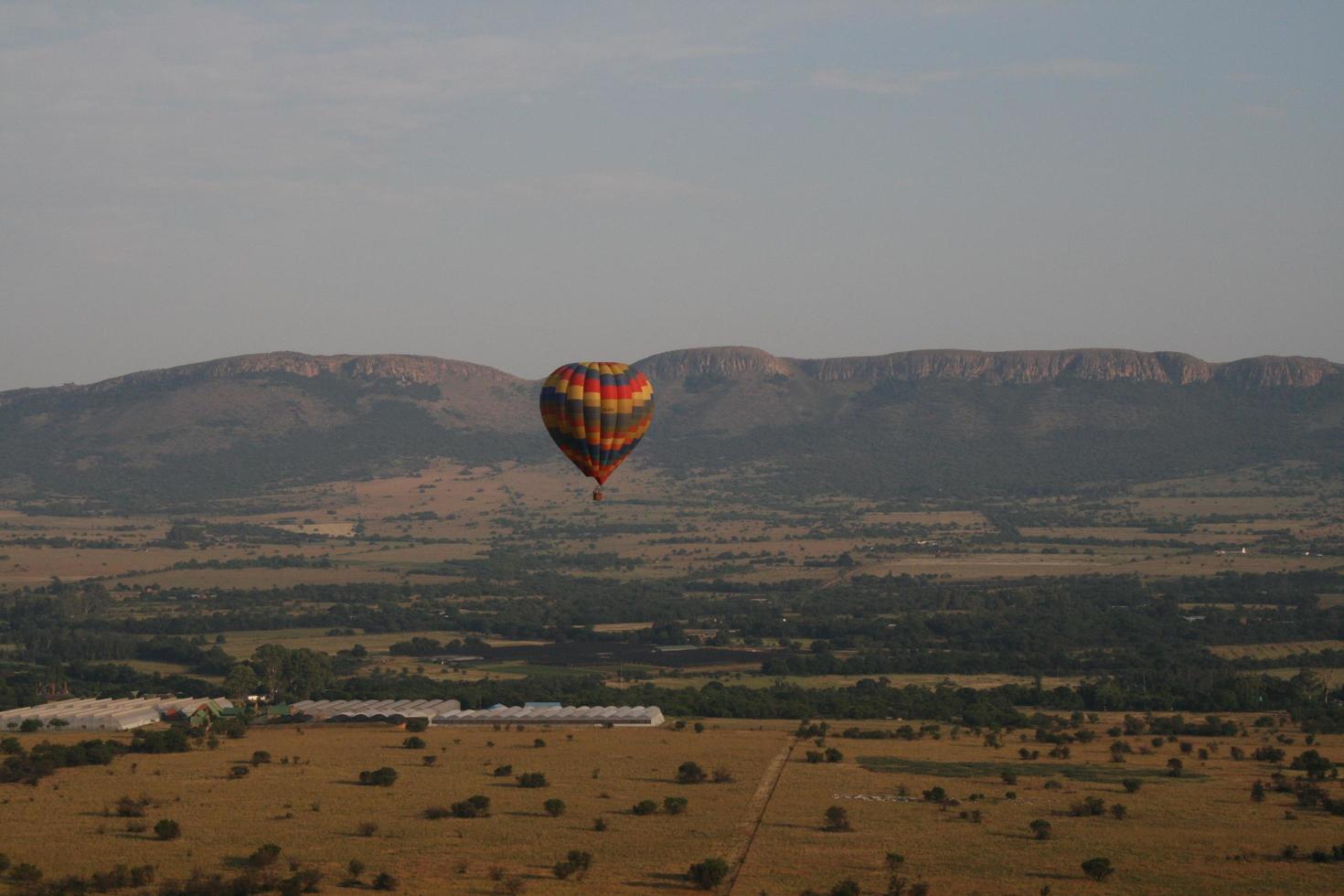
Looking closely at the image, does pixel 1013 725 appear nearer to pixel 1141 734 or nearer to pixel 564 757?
pixel 1141 734

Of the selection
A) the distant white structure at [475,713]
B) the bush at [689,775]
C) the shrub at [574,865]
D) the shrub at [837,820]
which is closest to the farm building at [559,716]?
the distant white structure at [475,713]

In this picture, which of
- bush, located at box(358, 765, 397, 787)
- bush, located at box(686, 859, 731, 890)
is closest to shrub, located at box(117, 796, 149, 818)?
bush, located at box(358, 765, 397, 787)

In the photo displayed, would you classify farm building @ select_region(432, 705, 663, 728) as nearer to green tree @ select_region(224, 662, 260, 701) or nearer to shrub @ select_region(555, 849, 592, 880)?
green tree @ select_region(224, 662, 260, 701)

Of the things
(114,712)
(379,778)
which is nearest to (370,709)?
(114,712)

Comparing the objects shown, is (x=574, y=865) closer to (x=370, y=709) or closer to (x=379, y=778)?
(x=379, y=778)

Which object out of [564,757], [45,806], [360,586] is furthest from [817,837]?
[360,586]

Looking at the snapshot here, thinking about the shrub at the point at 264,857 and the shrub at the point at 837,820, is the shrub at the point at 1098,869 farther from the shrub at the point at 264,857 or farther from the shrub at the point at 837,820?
the shrub at the point at 264,857
